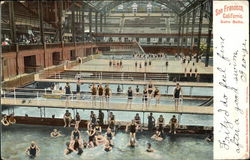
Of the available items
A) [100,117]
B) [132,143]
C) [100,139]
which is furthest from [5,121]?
[132,143]

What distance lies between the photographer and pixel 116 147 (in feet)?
43.4

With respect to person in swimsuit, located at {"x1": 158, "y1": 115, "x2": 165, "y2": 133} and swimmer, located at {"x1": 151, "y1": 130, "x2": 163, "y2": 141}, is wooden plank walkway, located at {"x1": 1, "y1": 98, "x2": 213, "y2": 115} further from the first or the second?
swimmer, located at {"x1": 151, "y1": 130, "x2": 163, "y2": 141}

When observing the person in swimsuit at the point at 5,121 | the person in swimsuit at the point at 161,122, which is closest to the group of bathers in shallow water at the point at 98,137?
the person in swimsuit at the point at 161,122

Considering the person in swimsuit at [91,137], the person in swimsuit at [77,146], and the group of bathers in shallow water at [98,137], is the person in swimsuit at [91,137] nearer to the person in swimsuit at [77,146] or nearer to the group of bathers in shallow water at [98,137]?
the group of bathers in shallow water at [98,137]

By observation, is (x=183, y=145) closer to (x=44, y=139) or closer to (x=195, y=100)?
(x=44, y=139)

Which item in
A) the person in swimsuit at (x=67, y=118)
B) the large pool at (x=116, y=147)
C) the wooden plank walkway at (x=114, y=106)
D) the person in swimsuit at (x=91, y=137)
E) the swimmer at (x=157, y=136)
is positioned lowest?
the large pool at (x=116, y=147)

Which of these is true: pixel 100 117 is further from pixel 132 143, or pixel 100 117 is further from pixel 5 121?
pixel 5 121

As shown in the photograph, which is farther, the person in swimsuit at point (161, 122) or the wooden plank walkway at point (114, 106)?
the person in swimsuit at point (161, 122)

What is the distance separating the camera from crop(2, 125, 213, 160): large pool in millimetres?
12281

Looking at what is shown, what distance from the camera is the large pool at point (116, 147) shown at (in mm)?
12281

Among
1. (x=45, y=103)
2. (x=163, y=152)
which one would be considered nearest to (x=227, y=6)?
(x=163, y=152)

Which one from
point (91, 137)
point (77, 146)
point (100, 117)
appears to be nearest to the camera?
point (77, 146)

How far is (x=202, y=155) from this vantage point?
41.9ft

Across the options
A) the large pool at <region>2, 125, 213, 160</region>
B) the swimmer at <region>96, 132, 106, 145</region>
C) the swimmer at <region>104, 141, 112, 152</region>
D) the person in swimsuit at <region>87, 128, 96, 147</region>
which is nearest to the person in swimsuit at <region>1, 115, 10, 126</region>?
the large pool at <region>2, 125, 213, 160</region>
